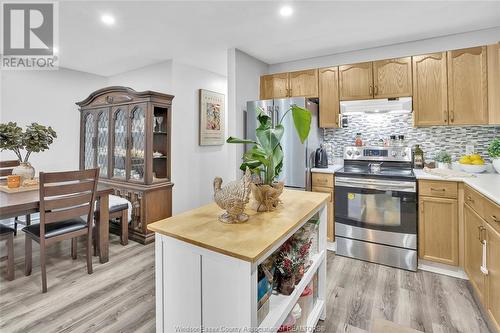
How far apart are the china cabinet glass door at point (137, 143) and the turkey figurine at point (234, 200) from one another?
8.01ft

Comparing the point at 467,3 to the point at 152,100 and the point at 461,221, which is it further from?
the point at 152,100

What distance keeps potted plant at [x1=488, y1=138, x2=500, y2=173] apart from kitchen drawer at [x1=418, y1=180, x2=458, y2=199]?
569 mm

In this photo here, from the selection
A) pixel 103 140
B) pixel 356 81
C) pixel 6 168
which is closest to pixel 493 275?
pixel 356 81

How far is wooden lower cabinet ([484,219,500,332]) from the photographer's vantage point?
1579 millimetres

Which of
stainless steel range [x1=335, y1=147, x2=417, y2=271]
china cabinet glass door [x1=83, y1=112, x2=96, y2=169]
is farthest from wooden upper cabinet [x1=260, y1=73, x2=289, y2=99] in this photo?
china cabinet glass door [x1=83, y1=112, x2=96, y2=169]

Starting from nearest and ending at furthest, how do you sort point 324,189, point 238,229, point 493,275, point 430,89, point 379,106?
point 238,229 → point 493,275 → point 430,89 → point 379,106 → point 324,189

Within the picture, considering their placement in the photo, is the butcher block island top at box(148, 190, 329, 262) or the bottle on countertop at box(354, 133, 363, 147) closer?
the butcher block island top at box(148, 190, 329, 262)

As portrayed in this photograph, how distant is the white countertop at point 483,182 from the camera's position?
66.5 inches

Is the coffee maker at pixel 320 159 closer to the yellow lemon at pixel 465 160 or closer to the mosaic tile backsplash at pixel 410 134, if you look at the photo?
the mosaic tile backsplash at pixel 410 134

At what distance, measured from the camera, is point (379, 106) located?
2.98 m

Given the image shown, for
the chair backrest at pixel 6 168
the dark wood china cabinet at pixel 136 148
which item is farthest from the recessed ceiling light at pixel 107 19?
the chair backrest at pixel 6 168

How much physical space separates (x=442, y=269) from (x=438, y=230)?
401 mm

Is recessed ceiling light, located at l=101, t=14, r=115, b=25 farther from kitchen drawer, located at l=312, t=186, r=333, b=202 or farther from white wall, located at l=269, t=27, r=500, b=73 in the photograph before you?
kitchen drawer, located at l=312, t=186, r=333, b=202

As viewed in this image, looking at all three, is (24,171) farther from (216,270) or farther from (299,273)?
(299,273)
